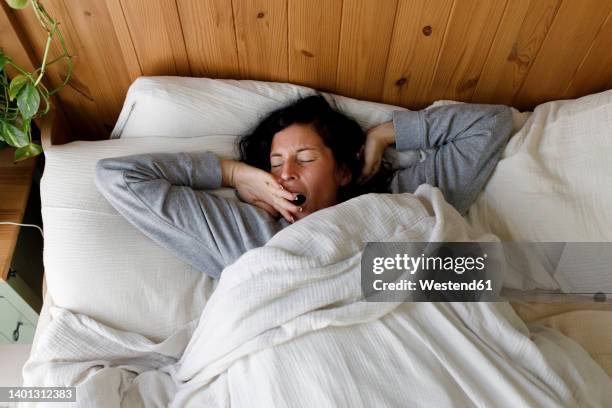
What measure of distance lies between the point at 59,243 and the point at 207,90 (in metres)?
0.48

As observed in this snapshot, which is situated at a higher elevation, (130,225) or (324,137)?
(324,137)

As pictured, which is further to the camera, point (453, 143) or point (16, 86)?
point (453, 143)

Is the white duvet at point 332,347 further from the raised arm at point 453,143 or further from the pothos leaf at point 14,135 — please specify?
the pothos leaf at point 14,135

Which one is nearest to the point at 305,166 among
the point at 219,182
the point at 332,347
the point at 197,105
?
the point at 219,182

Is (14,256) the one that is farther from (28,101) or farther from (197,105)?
(197,105)

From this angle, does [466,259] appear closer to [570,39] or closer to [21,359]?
[570,39]

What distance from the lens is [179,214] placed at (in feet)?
3.17

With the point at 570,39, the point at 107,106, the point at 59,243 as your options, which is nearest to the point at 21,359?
the point at 59,243

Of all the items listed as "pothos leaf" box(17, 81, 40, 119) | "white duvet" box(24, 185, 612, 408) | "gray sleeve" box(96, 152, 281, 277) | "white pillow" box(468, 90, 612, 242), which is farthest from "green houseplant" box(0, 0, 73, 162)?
"white pillow" box(468, 90, 612, 242)

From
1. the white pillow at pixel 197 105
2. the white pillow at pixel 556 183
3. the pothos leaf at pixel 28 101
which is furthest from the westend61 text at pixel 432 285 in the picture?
the pothos leaf at pixel 28 101

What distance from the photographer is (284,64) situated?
46.1 inches

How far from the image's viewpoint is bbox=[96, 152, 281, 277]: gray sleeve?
3.16ft

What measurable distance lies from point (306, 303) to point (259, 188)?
13.4 inches

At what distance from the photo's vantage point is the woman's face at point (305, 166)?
1021 mm
